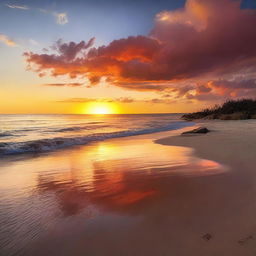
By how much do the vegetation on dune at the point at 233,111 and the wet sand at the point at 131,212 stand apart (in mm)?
37292

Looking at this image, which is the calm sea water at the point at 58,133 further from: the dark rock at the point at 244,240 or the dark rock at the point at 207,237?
the dark rock at the point at 244,240

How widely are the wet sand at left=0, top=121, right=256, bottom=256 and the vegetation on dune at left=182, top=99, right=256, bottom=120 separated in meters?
37.3

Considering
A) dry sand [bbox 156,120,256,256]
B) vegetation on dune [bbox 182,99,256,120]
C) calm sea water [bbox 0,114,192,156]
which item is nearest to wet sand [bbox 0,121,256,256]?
dry sand [bbox 156,120,256,256]

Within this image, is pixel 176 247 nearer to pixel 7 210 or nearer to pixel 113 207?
pixel 113 207

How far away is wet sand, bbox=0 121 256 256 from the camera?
92.8 inches

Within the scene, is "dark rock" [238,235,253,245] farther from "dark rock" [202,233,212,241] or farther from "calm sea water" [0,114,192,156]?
"calm sea water" [0,114,192,156]

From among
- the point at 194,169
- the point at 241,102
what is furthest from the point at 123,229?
the point at 241,102

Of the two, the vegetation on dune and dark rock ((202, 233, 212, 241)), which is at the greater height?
the vegetation on dune

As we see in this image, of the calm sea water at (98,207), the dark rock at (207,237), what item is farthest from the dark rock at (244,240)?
the calm sea water at (98,207)

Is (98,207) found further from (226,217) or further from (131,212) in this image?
(226,217)

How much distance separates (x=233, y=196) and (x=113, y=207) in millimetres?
2107

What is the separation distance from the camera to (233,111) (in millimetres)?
44562

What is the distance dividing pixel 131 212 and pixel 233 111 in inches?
1871

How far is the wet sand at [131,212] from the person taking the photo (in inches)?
92.8
